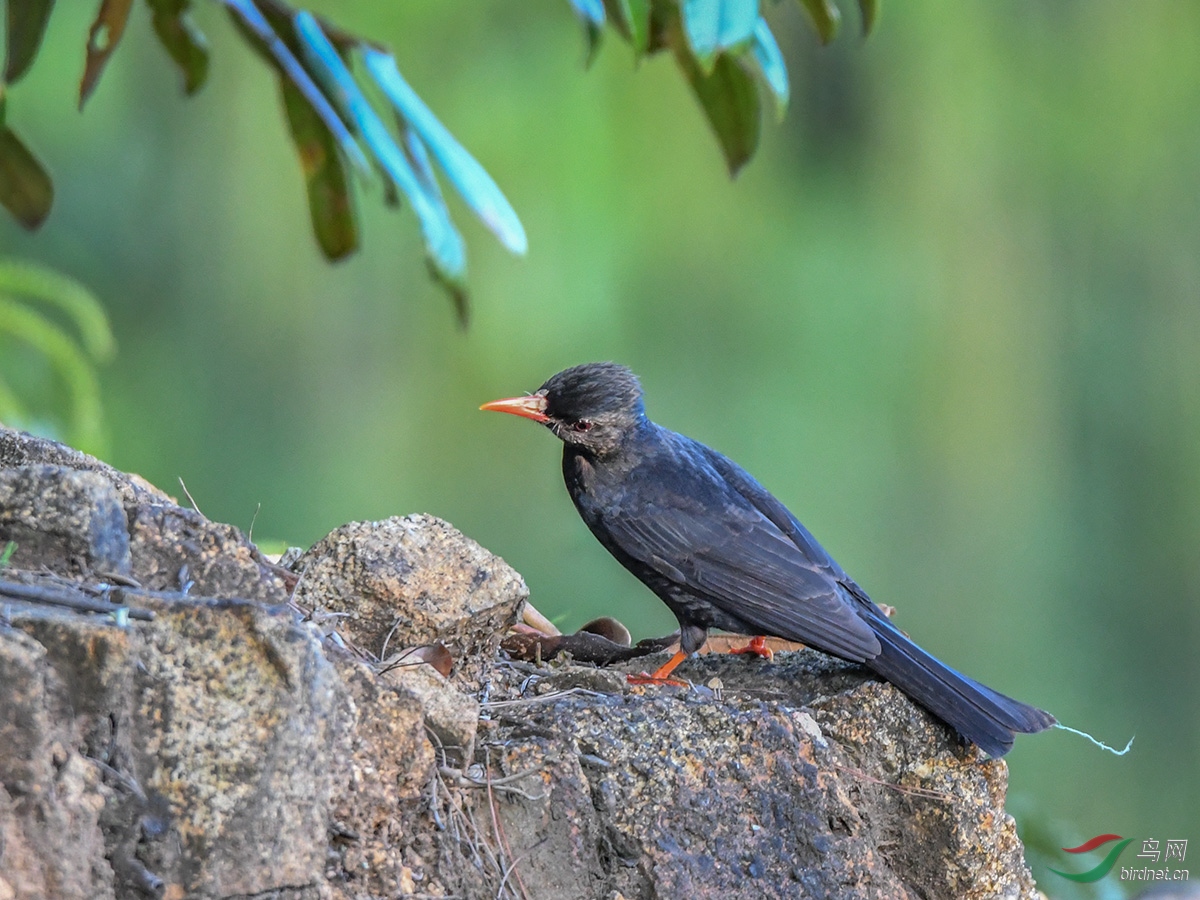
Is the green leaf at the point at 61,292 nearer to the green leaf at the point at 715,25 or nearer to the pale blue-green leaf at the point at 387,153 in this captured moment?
the pale blue-green leaf at the point at 387,153

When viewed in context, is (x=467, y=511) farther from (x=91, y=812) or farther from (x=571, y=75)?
(x=91, y=812)

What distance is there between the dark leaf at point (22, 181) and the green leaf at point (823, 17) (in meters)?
1.63

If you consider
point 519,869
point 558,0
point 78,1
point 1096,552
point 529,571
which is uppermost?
point 558,0

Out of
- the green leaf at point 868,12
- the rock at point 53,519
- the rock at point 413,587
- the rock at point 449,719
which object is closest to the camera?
the rock at point 53,519

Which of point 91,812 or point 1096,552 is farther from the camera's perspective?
point 1096,552

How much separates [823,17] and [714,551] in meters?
1.15

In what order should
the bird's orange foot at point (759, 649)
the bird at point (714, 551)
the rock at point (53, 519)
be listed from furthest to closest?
the bird's orange foot at point (759, 649), the bird at point (714, 551), the rock at point (53, 519)

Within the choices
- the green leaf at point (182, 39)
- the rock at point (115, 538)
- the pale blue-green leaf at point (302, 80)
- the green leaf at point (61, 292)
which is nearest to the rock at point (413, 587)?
the rock at point (115, 538)

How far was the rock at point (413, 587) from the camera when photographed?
213 centimetres

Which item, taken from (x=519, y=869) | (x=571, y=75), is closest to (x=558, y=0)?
(x=571, y=75)

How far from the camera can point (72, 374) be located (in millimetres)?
3779

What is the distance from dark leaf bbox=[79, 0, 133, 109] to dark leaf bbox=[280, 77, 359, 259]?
0.33 meters

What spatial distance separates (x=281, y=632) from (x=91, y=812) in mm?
298

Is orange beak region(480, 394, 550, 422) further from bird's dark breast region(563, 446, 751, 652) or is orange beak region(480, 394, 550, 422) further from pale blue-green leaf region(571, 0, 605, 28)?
pale blue-green leaf region(571, 0, 605, 28)
